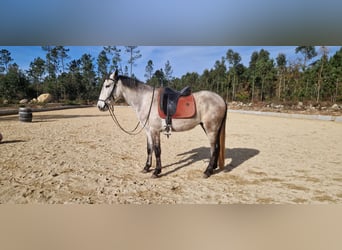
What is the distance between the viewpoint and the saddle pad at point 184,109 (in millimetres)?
1977

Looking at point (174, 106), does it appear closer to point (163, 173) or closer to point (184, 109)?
point (184, 109)

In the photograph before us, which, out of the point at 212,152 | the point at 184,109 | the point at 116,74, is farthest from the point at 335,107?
the point at 116,74

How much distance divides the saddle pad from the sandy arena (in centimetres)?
72

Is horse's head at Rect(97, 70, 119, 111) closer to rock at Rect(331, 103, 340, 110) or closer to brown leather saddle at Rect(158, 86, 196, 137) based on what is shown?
brown leather saddle at Rect(158, 86, 196, 137)

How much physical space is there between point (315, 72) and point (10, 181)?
10091 millimetres

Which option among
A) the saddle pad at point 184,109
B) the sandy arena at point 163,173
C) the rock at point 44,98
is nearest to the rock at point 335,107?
the sandy arena at point 163,173

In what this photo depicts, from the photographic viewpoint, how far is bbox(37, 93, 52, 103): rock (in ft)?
10.9

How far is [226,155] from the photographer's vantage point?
9.71 ft

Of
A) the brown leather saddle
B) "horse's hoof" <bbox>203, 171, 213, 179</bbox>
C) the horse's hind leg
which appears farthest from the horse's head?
"horse's hoof" <bbox>203, 171, 213, 179</bbox>

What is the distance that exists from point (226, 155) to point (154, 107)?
163cm

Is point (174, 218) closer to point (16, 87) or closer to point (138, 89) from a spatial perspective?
point (138, 89)

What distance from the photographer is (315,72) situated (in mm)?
7516

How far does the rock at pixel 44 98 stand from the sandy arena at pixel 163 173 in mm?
736

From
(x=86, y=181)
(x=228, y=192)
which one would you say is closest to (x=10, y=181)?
(x=86, y=181)
